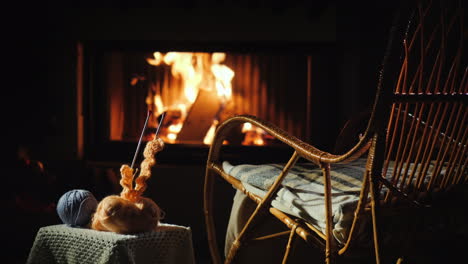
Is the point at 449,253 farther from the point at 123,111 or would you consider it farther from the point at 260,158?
the point at 123,111

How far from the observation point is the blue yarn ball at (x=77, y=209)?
1.43 m

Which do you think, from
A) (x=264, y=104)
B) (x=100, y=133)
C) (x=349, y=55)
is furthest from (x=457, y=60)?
(x=100, y=133)

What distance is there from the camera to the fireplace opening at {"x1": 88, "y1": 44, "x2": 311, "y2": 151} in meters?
2.80

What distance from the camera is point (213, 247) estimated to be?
1713mm

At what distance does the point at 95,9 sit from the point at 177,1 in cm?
39

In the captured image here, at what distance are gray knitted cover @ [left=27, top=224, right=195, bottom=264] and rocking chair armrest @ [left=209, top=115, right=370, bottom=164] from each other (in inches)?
10.2

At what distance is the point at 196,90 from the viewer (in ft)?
9.37

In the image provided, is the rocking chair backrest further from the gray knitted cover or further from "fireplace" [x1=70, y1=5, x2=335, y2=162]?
"fireplace" [x1=70, y1=5, x2=335, y2=162]

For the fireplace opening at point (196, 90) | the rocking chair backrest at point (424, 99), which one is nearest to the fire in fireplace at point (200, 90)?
the fireplace opening at point (196, 90)

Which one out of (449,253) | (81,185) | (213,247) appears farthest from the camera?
(81,185)

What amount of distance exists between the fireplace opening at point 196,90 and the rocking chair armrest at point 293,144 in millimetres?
1201

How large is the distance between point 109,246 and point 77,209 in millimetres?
161

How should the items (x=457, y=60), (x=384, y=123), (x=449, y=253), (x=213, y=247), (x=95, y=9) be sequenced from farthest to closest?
(x=95, y=9), (x=449, y=253), (x=213, y=247), (x=457, y=60), (x=384, y=123)

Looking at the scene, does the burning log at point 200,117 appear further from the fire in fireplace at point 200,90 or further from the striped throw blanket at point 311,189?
the striped throw blanket at point 311,189
